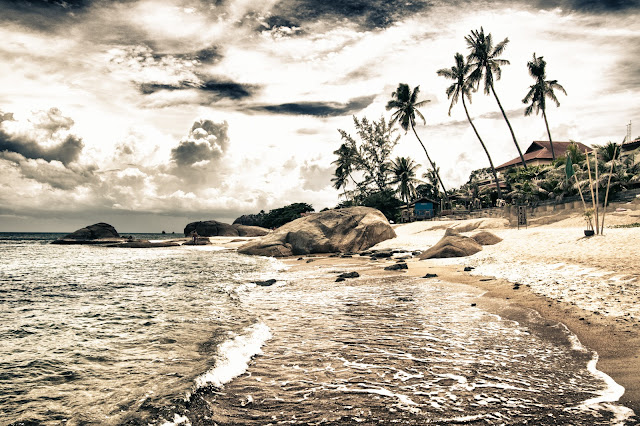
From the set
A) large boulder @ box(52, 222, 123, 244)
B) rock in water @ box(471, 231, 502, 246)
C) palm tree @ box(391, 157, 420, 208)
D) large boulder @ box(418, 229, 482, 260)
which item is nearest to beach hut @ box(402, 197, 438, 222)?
palm tree @ box(391, 157, 420, 208)


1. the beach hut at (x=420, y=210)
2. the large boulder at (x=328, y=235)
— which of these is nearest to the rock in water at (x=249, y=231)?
the beach hut at (x=420, y=210)

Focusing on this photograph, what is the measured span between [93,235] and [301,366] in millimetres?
62819

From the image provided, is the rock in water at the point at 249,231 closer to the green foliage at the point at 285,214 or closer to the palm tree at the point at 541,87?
the green foliage at the point at 285,214

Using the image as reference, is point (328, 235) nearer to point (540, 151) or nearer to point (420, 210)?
point (420, 210)

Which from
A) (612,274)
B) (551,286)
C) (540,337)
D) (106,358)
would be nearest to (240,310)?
(106,358)

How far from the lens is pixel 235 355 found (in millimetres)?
4926

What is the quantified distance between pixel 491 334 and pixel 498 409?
2462 millimetres

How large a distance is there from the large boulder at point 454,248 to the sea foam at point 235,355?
12.0 metres

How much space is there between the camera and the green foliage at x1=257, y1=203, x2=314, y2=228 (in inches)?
2853

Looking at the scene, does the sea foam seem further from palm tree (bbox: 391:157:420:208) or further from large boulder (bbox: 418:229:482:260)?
palm tree (bbox: 391:157:420:208)

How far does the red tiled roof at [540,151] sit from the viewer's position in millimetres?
53469

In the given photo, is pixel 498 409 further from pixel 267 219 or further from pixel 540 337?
pixel 267 219

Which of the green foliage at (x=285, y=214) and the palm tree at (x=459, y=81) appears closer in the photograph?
the palm tree at (x=459, y=81)

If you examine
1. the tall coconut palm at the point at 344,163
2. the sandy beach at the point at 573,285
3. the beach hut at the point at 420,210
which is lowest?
the sandy beach at the point at 573,285
